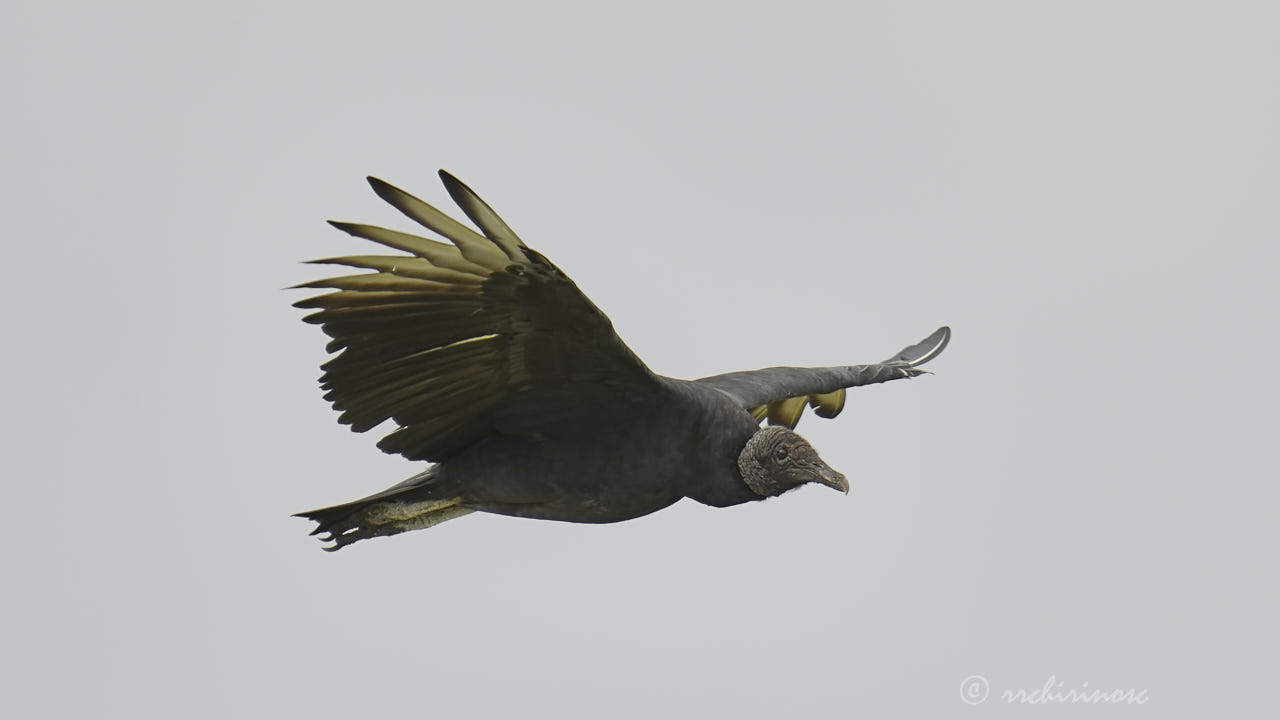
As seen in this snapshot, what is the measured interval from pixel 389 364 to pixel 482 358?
1.16 ft

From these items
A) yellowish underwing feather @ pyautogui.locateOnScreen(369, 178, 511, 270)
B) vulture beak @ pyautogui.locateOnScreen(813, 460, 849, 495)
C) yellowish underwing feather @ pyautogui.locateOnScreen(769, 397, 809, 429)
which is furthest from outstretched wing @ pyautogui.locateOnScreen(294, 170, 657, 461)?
yellowish underwing feather @ pyautogui.locateOnScreen(769, 397, 809, 429)

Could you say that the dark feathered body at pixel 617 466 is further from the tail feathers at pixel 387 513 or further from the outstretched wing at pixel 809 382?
the outstretched wing at pixel 809 382

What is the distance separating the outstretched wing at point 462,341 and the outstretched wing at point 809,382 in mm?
1079

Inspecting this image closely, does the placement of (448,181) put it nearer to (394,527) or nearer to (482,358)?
(482,358)

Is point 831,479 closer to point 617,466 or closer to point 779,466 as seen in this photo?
point 779,466

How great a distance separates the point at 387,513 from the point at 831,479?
1.84m

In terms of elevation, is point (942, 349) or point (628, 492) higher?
point (942, 349)

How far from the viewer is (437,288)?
5.70m

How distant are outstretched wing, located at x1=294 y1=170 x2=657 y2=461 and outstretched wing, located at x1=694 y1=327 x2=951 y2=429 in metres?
1.08

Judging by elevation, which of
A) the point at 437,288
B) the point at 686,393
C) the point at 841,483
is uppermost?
the point at 437,288

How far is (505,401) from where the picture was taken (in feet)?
20.0

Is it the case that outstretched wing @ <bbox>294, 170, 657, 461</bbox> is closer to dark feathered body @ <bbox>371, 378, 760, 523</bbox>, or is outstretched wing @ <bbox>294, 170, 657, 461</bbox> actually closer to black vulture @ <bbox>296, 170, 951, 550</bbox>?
black vulture @ <bbox>296, 170, 951, 550</bbox>

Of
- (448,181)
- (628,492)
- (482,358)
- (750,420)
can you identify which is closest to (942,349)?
(750,420)

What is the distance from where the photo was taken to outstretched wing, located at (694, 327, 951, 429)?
7191mm
